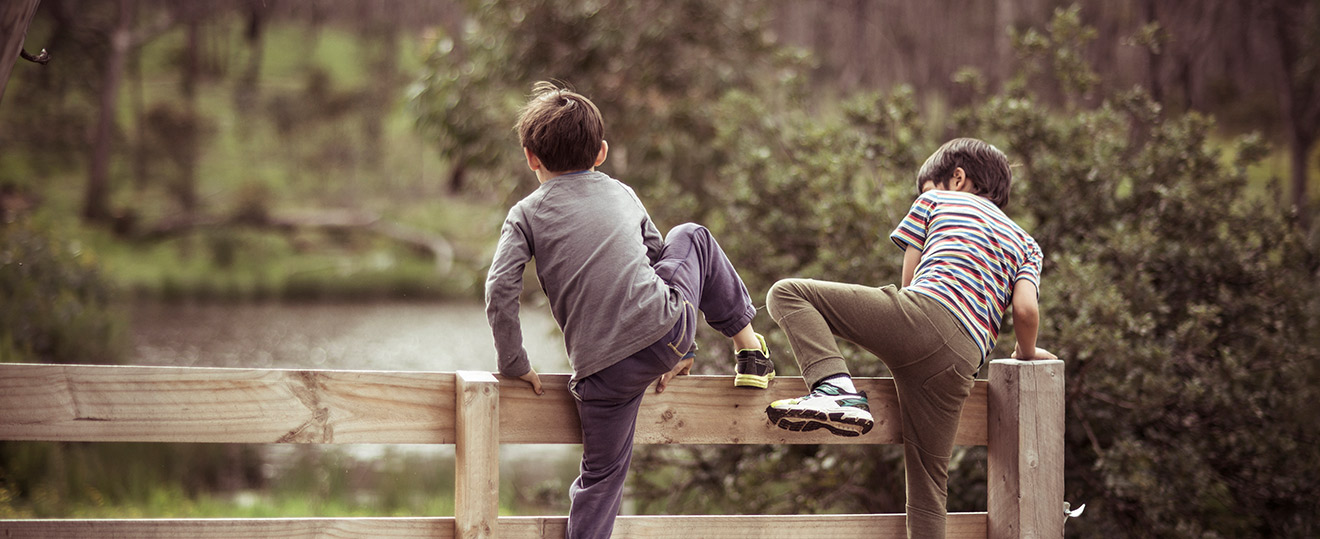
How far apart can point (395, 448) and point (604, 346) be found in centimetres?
768

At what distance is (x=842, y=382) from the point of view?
269 cm

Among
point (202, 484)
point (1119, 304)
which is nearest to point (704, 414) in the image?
point (1119, 304)

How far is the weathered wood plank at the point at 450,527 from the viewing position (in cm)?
244

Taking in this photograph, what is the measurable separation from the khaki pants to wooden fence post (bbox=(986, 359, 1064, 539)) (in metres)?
0.19

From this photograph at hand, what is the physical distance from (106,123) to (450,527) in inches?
1091

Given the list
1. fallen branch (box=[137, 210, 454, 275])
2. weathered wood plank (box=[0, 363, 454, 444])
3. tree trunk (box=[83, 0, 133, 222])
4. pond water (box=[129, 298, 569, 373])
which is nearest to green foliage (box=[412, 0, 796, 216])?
pond water (box=[129, 298, 569, 373])

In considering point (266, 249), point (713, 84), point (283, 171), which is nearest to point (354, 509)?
point (713, 84)

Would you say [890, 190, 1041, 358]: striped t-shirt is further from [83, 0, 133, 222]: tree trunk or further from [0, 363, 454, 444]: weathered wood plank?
[83, 0, 133, 222]: tree trunk

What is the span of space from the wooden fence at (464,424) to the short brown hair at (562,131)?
593mm

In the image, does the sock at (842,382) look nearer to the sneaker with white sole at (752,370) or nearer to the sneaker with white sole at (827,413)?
the sneaker with white sole at (827,413)

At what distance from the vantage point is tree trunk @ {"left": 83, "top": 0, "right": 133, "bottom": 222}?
2458 centimetres

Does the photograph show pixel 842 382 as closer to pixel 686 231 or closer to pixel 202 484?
pixel 686 231

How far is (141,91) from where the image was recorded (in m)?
34.8

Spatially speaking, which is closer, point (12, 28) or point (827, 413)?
point (12, 28)
